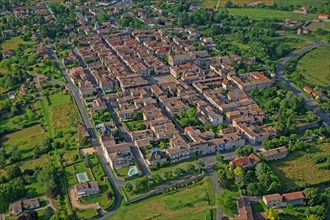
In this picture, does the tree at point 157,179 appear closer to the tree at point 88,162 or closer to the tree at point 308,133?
the tree at point 88,162

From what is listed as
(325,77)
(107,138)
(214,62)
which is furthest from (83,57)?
(325,77)

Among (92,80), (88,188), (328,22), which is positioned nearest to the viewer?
(88,188)

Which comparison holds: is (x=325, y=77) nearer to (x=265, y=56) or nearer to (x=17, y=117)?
(x=265, y=56)

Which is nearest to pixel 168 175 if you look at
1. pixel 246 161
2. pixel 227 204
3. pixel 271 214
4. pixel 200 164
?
pixel 200 164

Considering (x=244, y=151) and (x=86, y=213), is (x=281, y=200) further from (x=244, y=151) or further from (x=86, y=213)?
(x=86, y=213)

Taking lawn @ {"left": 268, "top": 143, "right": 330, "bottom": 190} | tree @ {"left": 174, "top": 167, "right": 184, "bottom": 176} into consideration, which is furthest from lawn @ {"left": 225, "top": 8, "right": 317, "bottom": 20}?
tree @ {"left": 174, "top": 167, "right": 184, "bottom": 176}

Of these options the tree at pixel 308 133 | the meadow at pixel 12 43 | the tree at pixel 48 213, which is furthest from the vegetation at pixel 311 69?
the meadow at pixel 12 43
